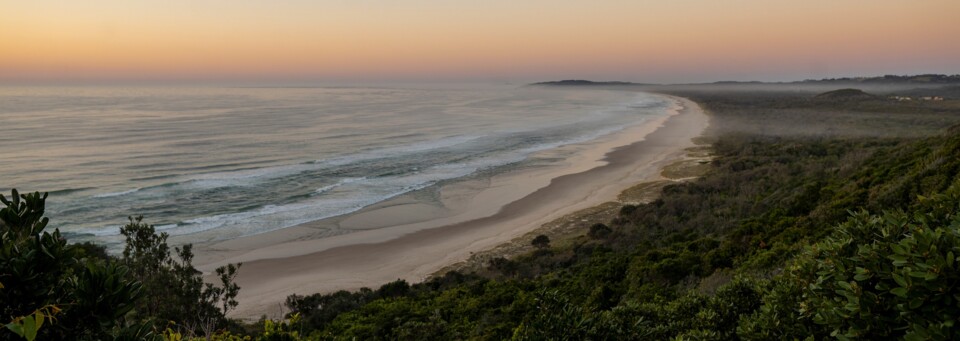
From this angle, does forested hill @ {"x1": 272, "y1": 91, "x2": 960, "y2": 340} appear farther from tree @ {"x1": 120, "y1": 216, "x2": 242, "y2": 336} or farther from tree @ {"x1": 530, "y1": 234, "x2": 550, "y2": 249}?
tree @ {"x1": 120, "y1": 216, "x2": 242, "y2": 336}

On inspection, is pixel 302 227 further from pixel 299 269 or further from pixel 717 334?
pixel 717 334

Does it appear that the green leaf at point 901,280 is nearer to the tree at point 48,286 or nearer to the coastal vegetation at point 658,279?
the coastal vegetation at point 658,279

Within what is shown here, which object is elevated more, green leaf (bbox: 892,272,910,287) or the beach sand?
green leaf (bbox: 892,272,910,287)

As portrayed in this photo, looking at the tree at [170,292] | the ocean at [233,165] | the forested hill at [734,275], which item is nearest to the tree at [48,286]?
the forested hill at [734,275]

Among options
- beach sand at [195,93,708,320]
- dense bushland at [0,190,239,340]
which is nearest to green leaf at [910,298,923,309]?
dense bushland at [0,190,239,340]

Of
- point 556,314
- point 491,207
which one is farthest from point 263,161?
point 556,314

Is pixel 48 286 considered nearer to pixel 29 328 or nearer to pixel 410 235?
pixel 29 328

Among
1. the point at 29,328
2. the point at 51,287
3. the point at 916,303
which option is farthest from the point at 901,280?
the point at 51,287
